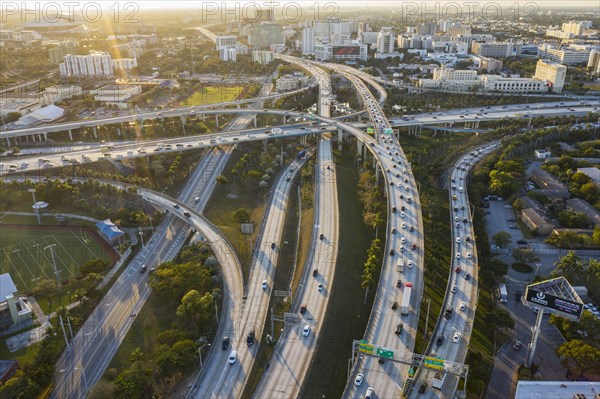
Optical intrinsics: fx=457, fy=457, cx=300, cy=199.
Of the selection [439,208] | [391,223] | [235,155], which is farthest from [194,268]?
[235,155]

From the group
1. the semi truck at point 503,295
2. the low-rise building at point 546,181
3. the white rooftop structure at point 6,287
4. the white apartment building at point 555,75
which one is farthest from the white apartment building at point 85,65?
the semi truck at point 503,295

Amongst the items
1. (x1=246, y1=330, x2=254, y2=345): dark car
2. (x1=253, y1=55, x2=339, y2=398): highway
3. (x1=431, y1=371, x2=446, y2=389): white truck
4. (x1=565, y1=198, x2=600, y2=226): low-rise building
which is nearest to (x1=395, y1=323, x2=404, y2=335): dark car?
(x1=431, y1=371, x2=446, y2=389): white truck

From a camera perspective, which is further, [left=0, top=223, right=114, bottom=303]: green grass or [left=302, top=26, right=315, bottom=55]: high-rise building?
[left=302, top=26, right=315, bottom=55]: high-rise building

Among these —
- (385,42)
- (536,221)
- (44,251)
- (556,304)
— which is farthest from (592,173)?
(385,42)

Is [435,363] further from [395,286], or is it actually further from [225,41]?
[225,41]

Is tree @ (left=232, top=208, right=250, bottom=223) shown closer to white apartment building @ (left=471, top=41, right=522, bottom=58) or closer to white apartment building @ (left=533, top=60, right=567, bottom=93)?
white apartment building @ (left=533, top=60, right=567, bottom=93)

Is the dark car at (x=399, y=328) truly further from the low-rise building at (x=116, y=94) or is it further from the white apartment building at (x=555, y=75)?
the white apartment building at (x=555, y=75)
